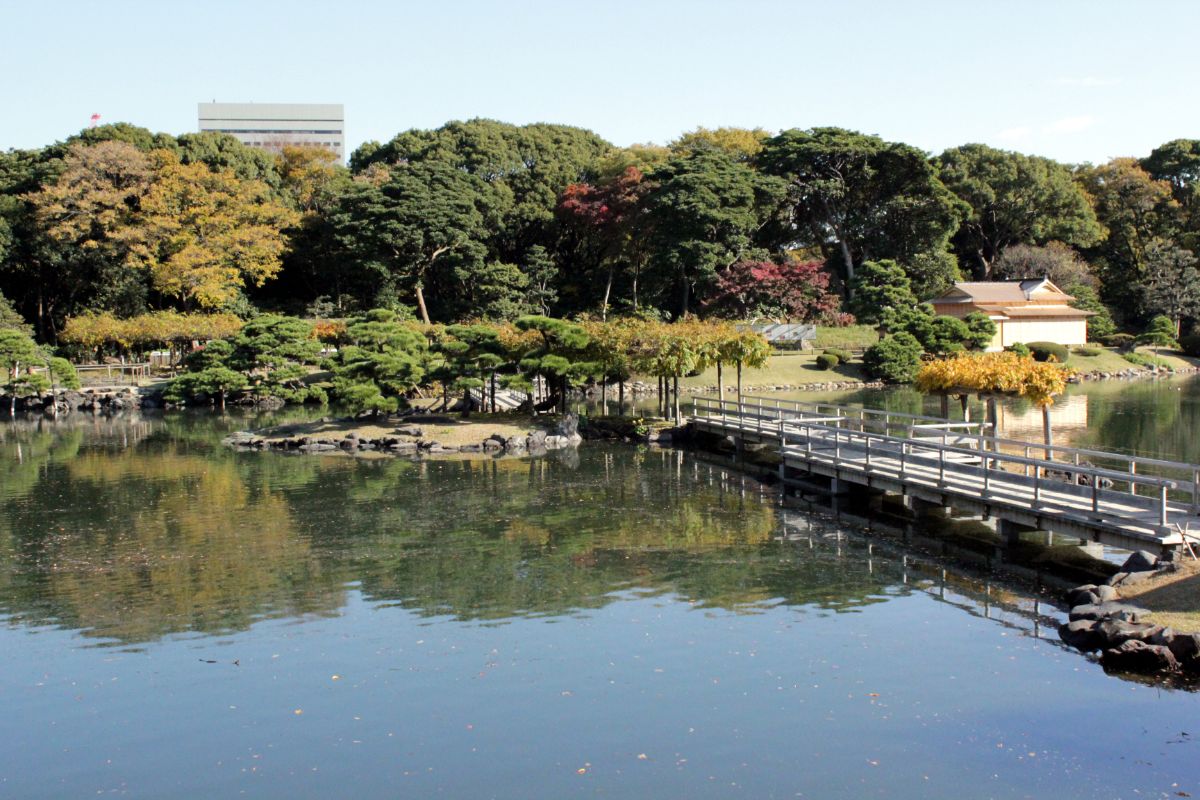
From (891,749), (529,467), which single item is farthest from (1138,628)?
(529,467)

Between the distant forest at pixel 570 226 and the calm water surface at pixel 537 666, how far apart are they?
3779 cm

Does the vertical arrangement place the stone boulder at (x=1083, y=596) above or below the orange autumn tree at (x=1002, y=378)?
below

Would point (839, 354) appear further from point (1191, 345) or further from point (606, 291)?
point (1191, 345)

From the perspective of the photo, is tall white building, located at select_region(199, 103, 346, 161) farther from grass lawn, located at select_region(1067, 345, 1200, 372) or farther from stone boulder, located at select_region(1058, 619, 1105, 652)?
stone boulder, located at select_region(1058, 619, 1105, 652)

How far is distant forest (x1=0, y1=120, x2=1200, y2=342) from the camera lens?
2302 inches

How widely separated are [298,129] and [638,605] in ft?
571

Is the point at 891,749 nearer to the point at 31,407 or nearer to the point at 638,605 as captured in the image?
the point at 638,605

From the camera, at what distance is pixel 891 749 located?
35.6 ft

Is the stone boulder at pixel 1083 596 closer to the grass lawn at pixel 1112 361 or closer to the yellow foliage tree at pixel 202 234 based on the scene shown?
the grass lawn at pixel 1112 361

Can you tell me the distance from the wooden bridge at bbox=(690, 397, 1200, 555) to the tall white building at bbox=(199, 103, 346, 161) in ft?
516

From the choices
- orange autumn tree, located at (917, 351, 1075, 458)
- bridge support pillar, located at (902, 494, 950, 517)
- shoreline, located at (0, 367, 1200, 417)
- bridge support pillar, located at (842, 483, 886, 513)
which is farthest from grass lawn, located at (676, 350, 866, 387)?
bridge support pillar, located at (902, 494, 950, 517)

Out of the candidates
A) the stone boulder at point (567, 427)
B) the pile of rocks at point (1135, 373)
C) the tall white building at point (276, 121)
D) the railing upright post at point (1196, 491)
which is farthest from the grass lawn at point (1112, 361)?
the tall white building at point (276, 121)

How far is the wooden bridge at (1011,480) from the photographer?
16.3m

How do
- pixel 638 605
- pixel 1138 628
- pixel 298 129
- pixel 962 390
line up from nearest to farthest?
pixel 1138 628 → pixel 638 605 → pixel 962 390 → pixel 298 129
